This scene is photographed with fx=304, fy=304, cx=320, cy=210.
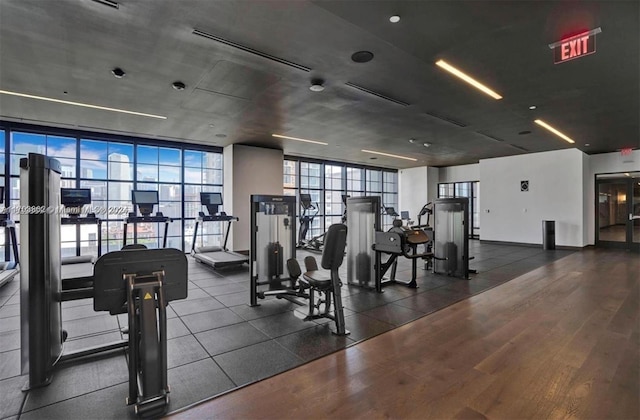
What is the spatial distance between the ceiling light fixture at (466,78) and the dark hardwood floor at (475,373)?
11.1ft

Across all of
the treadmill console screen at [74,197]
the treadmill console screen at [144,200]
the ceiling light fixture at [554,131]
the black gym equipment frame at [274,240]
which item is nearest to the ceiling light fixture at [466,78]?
the ceiling light fixture at [554,131]

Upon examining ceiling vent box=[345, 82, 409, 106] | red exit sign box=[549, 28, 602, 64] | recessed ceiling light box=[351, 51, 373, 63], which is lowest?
red exit sign box=[549, 28, 602, 64]

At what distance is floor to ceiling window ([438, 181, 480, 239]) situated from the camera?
13664 millimetres

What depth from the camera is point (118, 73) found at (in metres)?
4.38

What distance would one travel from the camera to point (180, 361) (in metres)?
2.87

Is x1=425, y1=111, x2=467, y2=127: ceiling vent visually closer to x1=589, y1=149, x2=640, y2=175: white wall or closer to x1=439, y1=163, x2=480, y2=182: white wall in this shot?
x1=589, y1=149, x2=640, y2=175: white wall

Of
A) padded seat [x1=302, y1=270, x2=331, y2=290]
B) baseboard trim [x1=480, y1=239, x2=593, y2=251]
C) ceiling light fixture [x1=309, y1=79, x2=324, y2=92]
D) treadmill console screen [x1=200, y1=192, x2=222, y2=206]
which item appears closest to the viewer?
padded seat [x1=302, y1=270, x2=331, y2=290]

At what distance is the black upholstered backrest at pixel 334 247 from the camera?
3566mm

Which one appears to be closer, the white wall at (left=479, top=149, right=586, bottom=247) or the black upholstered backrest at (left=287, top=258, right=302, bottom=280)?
the black upholstered backrest at (left=287, top=258, right=302, bottom=280)

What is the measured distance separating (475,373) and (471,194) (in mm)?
12792

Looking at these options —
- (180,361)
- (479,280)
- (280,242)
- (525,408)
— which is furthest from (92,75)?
(479,280)

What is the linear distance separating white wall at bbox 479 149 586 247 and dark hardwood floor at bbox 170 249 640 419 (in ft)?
22.7

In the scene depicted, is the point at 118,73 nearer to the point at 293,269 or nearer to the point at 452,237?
the point at 293,269

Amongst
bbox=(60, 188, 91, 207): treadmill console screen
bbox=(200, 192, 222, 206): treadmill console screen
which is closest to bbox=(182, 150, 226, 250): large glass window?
bbox=(200, 192, 222, 206): treadmill console screen
